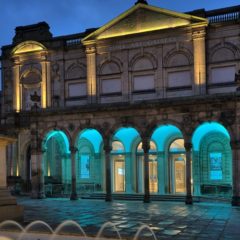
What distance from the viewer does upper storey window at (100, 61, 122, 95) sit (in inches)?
1391

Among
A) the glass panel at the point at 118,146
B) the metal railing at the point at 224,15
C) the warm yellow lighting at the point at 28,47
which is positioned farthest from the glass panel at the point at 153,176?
the warm yellow lighting at the point at 28,47

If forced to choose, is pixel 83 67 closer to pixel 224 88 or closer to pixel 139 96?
pixel 139 96

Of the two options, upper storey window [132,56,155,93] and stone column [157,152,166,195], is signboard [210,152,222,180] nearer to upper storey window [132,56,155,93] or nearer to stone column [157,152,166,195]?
stone column [157,152,166,195]

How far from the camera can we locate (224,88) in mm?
32031

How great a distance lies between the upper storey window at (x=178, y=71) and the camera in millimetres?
33156

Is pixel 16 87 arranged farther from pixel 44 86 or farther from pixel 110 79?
pixel 110 79

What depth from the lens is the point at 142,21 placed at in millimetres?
34500

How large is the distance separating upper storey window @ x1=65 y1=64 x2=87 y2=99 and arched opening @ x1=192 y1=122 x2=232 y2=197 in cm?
1030

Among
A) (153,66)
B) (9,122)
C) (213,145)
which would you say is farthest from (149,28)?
(9,122)

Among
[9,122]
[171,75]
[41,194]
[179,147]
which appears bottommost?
[41,194]

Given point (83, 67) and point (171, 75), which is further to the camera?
point (83, 67)

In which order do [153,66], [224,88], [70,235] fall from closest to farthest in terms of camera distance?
[70,235]
[224,88]
[153,66]

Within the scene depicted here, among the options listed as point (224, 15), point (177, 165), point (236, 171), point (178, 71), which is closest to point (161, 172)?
point (177, 165)

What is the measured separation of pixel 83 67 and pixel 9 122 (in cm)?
779
